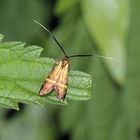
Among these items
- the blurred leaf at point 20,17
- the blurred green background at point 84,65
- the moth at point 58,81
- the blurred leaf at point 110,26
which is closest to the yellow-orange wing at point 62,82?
the moth at point 58,81

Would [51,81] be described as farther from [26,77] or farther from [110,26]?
[110,26]

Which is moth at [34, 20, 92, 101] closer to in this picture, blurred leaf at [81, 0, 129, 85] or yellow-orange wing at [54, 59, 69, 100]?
yellow-orange wing at [54, 59, 69, 100]

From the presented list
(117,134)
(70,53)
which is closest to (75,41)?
(70,53)

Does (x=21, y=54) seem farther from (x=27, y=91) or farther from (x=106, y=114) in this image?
(x=106, y=114)

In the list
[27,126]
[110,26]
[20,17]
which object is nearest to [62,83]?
[110,26]

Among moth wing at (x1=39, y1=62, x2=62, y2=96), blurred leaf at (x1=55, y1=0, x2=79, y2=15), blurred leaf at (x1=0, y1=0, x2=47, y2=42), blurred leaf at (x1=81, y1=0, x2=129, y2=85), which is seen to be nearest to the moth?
moth wing at (x1=39, y1=62, x2=62, y2=96)
